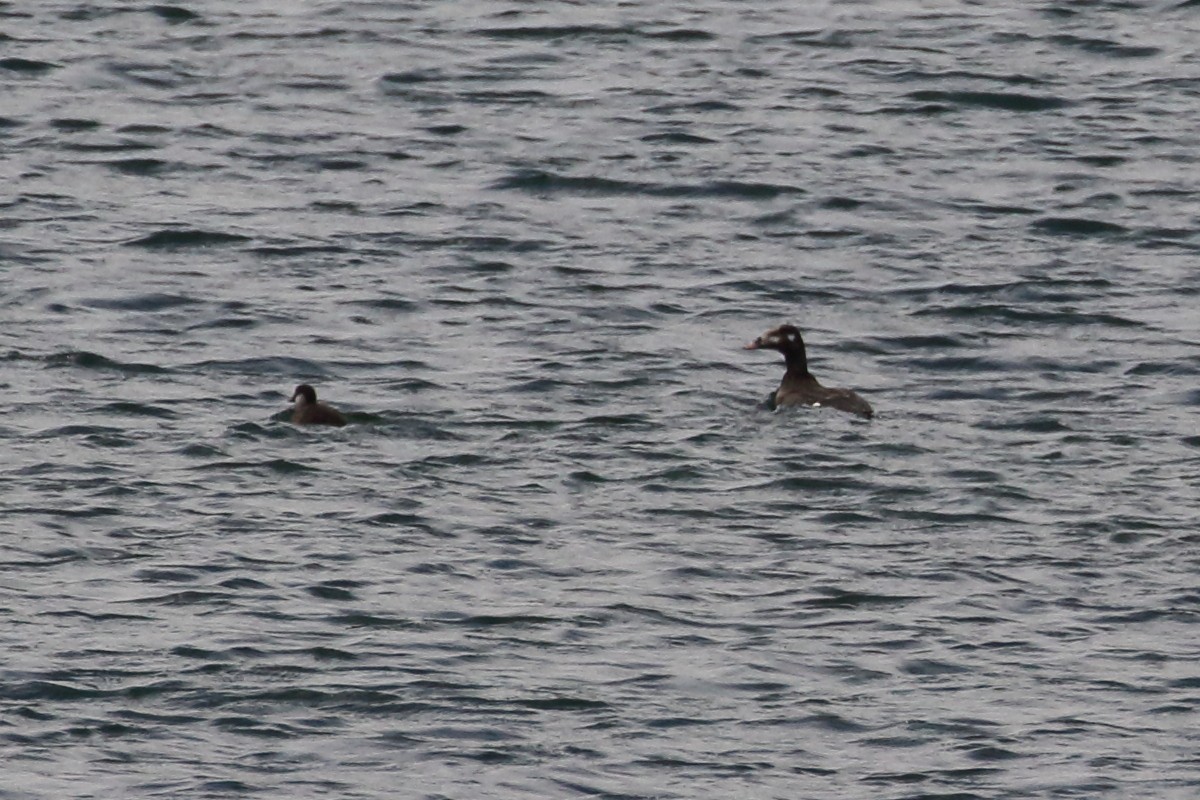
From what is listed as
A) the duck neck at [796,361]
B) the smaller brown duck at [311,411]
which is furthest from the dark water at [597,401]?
the duck neck at [796,361]

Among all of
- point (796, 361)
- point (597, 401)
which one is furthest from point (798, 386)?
point (597, 401)

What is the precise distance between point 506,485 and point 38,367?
428cm

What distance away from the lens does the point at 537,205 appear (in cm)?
2644

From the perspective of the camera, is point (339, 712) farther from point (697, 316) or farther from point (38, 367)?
point (697, 316)

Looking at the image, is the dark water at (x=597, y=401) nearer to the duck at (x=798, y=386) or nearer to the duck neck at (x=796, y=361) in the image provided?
the duck at (x=798, y=386)

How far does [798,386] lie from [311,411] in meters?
3.68

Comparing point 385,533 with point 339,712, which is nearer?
point 339,712

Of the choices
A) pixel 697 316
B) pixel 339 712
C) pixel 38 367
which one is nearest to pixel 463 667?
pixel 339 712

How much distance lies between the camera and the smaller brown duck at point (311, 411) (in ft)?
64.4

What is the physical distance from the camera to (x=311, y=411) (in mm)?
19656

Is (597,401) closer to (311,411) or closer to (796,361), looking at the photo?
(796,361)

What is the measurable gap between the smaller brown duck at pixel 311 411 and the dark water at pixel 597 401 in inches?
4.5

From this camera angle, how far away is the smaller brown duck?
19.6 meters

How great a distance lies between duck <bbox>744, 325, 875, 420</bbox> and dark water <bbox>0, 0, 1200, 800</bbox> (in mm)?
200
